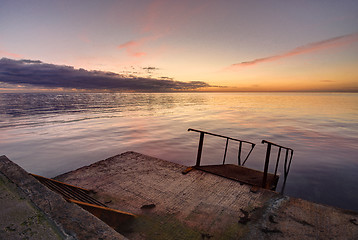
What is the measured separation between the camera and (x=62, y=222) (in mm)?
2328

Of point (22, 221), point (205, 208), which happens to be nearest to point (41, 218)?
point (22, 221)

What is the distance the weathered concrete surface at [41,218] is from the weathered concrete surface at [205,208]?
146cm

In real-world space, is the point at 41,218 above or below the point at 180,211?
above

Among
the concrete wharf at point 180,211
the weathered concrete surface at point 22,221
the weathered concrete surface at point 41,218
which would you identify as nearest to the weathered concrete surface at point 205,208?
the concrete wharf at point 180,211

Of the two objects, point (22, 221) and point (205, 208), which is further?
point (205, 208)

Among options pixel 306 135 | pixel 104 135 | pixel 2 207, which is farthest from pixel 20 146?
pixel 306 135

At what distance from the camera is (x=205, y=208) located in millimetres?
4410

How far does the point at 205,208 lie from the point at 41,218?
10.9 ft

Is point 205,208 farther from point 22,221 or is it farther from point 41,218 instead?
point 22,221

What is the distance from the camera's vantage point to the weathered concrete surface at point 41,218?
216 centimetres

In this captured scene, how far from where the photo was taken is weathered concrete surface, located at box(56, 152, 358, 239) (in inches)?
141

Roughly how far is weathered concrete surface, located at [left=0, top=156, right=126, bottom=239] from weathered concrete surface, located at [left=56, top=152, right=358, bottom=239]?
146 cm

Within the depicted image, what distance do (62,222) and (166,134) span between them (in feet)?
62.9

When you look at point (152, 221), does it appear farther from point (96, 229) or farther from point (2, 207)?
point (2, 207)
